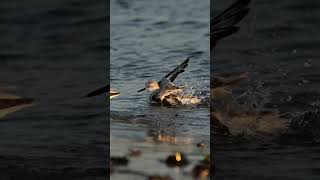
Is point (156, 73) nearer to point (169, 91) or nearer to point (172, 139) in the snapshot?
point (169, 91)

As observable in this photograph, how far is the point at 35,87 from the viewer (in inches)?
163

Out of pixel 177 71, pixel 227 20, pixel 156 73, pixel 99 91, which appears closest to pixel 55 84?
pixel 99 91

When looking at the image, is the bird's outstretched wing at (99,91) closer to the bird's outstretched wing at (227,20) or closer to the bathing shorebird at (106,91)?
the bathing shorebird at (106,91)

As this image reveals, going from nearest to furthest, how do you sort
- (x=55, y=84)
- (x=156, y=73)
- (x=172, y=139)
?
1. (x=172, y=139)
2. (x=156, y=73)
3. (x=55, y=84)

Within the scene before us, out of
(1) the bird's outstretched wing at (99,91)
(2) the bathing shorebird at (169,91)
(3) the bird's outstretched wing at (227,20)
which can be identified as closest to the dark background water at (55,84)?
(1) the bird's outstretched wing at (99,91)

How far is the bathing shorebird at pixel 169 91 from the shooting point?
398 centimetres

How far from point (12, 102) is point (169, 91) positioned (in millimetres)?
955

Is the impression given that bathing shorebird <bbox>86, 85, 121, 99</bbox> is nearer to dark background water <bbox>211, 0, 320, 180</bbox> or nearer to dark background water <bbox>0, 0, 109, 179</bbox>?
dark background water <bbox>0, 0, 109, 179</bbox>

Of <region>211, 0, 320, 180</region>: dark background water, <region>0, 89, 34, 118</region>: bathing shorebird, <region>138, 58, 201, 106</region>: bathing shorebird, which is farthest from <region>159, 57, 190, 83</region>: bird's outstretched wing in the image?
<region>0, 89, 34, 118</region>: bathing shorebird

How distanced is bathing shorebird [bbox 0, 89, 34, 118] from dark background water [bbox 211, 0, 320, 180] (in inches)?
45.0

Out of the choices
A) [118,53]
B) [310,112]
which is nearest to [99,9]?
[118,53]

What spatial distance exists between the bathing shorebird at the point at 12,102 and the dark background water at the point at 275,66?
45.0 inches

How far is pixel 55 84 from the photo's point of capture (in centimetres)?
412

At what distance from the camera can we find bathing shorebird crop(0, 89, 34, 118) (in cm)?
413
